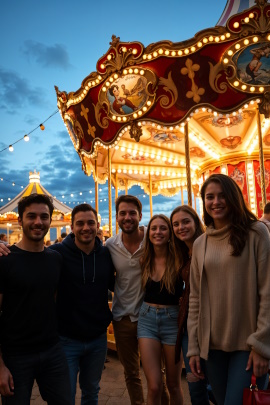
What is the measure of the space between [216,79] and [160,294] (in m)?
3.95

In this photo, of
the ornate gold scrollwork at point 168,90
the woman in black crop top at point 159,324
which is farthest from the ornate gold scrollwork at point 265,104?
the woman in black crop top at point 159,324

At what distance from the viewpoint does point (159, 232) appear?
2568 mm

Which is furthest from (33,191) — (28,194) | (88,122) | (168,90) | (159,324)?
(159,324)

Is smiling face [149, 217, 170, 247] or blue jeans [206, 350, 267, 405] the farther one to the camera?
smiling face [149, 217, 170, 247]

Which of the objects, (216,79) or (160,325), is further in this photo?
(216,79)

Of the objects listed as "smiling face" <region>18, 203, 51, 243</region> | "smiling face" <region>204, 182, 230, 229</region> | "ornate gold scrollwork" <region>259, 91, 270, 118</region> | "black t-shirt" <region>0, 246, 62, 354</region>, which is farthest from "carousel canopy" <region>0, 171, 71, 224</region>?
"smiling face" <region>204, 182, 230, 229</region>

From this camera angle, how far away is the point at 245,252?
1.72 m

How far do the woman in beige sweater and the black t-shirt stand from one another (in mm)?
821

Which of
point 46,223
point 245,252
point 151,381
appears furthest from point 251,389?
point 46,223

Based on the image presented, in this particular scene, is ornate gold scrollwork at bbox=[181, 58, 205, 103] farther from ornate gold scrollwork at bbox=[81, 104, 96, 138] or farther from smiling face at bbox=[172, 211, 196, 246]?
smiling face at bbox=[172, 211, 196, 246]

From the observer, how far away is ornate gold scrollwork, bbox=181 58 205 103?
207 inches

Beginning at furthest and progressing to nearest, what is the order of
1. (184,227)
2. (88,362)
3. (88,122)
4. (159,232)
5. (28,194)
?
(28,194), (88,122), (159,232), (184,227), (88,362)

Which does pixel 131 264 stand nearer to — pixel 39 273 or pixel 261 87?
pixel 39 273

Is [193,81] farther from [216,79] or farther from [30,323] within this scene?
[30,323]
